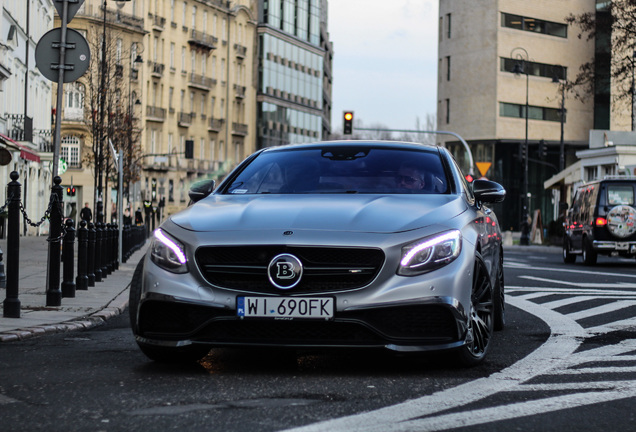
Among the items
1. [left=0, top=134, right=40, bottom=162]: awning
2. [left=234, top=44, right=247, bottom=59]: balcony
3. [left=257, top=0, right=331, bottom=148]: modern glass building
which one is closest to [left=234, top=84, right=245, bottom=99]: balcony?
[left=234, top=44, right=247, bottom=59]: balcony

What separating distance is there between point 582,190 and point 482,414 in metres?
24.4

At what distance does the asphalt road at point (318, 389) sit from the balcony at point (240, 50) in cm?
10006

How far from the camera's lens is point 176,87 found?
3893 inches

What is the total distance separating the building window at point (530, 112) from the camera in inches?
3438

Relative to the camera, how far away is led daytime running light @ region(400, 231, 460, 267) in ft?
22.1

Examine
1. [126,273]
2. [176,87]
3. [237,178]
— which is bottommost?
[126,273]

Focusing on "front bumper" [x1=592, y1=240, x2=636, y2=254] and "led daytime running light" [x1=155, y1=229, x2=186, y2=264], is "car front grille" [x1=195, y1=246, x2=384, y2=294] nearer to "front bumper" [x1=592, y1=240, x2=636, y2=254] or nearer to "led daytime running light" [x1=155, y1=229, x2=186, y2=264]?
"led daytime running light" [x1=155, y1=229, x2=186, y2=264]

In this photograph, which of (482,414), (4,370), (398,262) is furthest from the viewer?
(4,370)

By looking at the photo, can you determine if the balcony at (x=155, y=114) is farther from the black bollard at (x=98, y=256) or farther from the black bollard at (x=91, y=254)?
the black bollard at (x=91, y=254)

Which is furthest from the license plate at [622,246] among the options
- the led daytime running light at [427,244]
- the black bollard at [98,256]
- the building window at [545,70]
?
the building window at [545,70]

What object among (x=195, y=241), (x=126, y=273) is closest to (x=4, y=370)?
(x=195, y=241)

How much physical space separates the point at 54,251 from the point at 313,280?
20.2 feet

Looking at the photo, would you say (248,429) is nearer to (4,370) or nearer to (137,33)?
(4,370)

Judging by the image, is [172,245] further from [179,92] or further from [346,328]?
[179,92]
